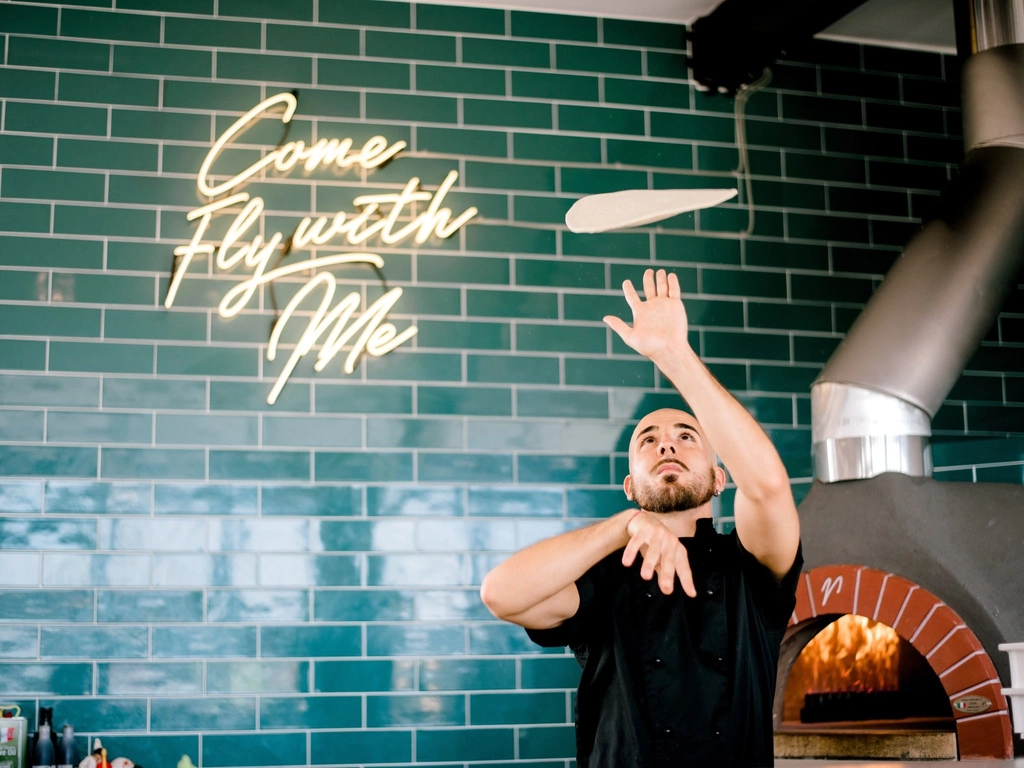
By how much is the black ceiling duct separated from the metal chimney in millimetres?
508

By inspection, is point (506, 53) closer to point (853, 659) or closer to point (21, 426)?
point (21, 426)

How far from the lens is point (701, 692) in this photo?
6.31ft

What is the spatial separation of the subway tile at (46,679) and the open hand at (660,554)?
1917 mm

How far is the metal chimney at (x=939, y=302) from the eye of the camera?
9.74 feet

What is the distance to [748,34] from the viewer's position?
3627 mm

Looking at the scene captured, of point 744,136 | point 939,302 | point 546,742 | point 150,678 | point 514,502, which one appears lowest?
point 546,742

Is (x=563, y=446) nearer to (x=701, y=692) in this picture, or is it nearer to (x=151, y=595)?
(x=151, y=595)

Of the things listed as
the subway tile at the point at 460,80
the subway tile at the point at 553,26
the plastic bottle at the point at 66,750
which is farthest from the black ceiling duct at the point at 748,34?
the plastic bottle at the point at 66,750

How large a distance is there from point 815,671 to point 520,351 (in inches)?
49.6

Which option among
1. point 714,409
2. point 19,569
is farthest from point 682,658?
point 19,569

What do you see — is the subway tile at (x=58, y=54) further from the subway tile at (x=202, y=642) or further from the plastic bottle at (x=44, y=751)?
the plastic bottle at (x=44, y=751)

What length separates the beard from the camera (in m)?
2.03

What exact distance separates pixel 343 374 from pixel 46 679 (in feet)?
3.73

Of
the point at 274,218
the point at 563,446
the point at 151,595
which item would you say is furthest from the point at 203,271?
the point at 563,446
